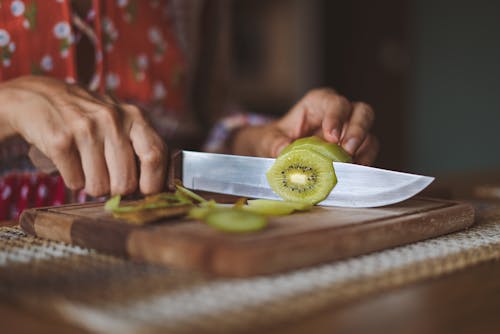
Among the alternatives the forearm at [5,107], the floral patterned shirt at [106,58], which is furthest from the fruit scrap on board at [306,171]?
the floral patterned shirt at [106,58]

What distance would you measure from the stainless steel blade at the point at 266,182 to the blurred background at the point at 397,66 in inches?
Answer: 118

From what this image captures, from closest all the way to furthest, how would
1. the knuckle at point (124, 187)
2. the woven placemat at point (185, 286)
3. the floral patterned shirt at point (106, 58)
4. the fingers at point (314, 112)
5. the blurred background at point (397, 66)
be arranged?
the woven placemat at point (185, 286), the knuckle at point (124, 187), the fingers at point (314, 112), the floral patterned shirt at point (106, 58), the blurred background at point (397, 66)

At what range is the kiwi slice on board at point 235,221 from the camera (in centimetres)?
80

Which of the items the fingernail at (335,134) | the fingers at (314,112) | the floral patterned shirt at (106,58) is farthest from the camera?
the floral patterned shirt at (106,58)

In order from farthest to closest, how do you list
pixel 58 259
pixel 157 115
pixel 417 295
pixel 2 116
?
1. pixel 157 115
2. pixel 2 116
3. pixel 58 259
4. pixel 417 295

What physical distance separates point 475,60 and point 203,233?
3.81 metres

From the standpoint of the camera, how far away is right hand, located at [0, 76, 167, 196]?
1.03m

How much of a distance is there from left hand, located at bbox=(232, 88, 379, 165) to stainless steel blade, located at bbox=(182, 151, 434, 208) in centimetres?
14

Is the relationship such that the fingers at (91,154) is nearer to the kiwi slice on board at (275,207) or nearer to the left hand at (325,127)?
the kiwi slice on board at (275,207)

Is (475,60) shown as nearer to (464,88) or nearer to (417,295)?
(464,88)

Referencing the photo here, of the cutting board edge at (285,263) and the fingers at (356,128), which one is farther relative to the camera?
the fingers at (356,128)

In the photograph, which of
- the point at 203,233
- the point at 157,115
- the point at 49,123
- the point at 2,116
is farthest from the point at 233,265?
the point at 157,115

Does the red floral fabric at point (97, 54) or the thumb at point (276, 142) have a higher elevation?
the red floral fabric at point (97, 54)

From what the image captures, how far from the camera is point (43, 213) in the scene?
3.11 ft
